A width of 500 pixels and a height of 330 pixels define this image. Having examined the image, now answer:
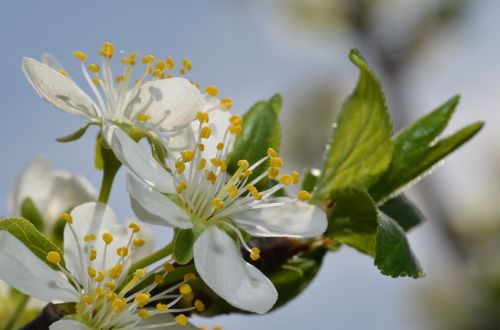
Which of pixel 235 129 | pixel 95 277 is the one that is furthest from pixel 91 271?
pixel 235 129

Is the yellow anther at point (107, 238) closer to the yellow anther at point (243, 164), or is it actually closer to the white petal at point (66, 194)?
the yellow anther at point (243, 164)

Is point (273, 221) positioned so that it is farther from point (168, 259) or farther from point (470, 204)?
point (470, 204)

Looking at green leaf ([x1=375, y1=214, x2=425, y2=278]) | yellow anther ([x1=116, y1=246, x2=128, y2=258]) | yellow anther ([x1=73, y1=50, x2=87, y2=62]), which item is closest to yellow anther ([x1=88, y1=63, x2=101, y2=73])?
yellow anther ([x1=73, y1=50, x2=87, y2=62])

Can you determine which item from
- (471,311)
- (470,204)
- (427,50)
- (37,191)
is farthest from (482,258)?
(37,191)

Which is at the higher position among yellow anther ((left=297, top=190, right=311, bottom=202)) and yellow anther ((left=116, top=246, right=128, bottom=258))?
yellow anther ((left=297, top=190, right=311, bottom=202))

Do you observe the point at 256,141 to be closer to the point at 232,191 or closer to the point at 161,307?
the point at 232,191

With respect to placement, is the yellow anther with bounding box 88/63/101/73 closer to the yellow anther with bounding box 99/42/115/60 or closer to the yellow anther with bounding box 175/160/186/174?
the yellow anther with bounding box 99/42/115/60
